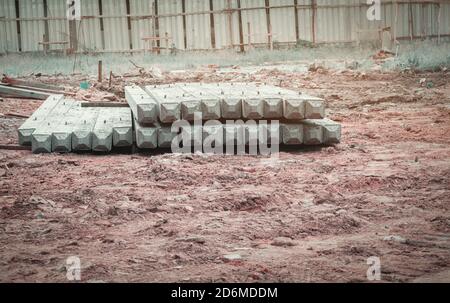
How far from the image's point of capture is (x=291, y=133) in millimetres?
8078

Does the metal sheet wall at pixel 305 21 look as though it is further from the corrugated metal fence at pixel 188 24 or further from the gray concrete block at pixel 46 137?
the gray concrete block at pixel 46 137

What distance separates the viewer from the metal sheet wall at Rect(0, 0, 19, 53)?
24938 mm

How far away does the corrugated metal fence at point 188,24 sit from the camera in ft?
82.0

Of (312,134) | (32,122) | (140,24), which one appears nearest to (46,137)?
(32,122)

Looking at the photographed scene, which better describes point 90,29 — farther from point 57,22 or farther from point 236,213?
point 236,213

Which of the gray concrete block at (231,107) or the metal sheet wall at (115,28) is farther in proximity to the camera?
the metal sheet wall at (115,28)

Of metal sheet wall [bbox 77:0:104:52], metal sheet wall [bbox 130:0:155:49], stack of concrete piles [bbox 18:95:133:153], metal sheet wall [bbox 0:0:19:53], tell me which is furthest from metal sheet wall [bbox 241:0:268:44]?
stack of concrete piles [bbox 18:95:133:153]

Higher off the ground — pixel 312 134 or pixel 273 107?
pixel 273 107

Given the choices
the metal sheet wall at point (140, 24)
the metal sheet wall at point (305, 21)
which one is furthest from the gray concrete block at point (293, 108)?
the metal sheet wall at point (140, 24)

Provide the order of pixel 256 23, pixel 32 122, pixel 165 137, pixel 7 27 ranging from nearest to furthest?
pixel 165 137 → pixel 32 122 → pixel 7 27 → pixel 256 23

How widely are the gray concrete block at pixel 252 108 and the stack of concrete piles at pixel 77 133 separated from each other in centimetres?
143

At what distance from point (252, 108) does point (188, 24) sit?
17972 millimetres
